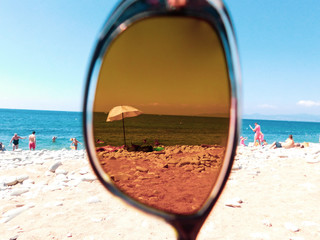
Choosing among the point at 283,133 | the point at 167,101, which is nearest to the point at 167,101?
the point at 167,101

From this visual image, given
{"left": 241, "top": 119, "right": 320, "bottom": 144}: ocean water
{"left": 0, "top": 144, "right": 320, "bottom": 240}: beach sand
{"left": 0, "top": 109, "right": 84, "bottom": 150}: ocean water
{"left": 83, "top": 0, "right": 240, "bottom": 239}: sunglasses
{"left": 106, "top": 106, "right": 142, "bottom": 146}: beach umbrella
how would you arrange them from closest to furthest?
{"left": 83, "top": 0, "right": 240, "bottom": 239}: sunglasses < {"left": 106, "top": 106, "right": 142, "bottom": 146}: beach umbrella < {"left": 0, "top": 144, "right": 320, "bottom": 240}: beach sand < {"left": 0, "top": 109, "right": 84, "bottom": 150}: ocean water < {"left": 241, "top": 119, "right": 320, "bottom": 144}: ocean water

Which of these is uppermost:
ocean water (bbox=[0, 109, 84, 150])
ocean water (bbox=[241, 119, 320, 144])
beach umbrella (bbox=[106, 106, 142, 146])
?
beach umbrella (bbox=[106, 106, 142, 146])

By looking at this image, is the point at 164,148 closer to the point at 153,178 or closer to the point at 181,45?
the point at 153,178

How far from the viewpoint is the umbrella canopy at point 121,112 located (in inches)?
28.7

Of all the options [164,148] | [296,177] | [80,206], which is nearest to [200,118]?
[164,148]

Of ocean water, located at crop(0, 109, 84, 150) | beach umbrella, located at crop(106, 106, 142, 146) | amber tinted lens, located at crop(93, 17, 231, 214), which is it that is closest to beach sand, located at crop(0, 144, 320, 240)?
amber tinted lens, located at crop(93, 17, 231, 214)

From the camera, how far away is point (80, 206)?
2844 millimetres

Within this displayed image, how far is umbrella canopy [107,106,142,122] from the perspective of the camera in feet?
2.39

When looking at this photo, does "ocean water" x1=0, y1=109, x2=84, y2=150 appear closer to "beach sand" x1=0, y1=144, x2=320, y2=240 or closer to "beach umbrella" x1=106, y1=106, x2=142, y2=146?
"beach sand" x1=0, y1=144, x2=320, y2=240

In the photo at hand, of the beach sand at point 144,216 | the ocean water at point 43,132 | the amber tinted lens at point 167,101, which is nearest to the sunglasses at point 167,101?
the amber tinted lens at point 167,101

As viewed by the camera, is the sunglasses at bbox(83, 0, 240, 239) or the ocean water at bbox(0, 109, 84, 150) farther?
the ocean water at bbox(0, 109, 84, 150)

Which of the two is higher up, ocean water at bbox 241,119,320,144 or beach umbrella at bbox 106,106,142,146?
beach umbrella at bbox 106,106,142,146

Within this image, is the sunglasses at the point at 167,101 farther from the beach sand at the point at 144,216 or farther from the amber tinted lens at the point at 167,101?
the beach sand at the point at 144,216

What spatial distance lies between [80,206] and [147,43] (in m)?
2.80
